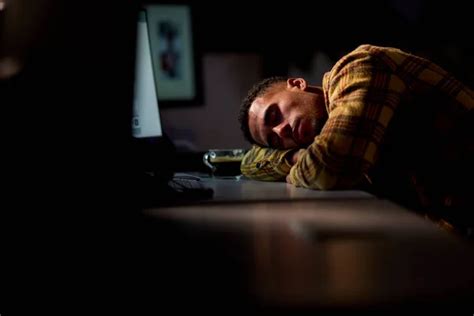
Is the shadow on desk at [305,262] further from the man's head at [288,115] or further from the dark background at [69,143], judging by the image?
the man's head at [288,115]

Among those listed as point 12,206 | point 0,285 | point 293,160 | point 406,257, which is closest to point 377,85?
point 293,160

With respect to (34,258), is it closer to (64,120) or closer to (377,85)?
(64,120)

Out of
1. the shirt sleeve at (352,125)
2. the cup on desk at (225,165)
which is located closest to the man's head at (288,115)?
the cup on desk at (225,165)

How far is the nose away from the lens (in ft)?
4.60

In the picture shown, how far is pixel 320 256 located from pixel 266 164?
86 centimetres

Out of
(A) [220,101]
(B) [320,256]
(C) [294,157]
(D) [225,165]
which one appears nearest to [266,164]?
(C) [294,157]

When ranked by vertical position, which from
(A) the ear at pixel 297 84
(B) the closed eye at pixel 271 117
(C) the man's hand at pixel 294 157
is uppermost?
(A) the ear at pixel 297 84

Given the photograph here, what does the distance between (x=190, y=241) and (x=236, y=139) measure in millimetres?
1490

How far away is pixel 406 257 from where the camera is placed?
545 mm

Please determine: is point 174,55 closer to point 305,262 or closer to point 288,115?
point 288,115

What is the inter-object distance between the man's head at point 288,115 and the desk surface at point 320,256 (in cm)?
53

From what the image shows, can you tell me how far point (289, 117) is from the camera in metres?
1.41

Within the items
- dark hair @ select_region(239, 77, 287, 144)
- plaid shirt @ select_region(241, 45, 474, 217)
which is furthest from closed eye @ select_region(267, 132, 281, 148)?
plaid shirt @ select_region(241, 45, 474, 217)

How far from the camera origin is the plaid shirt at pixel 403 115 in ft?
3.61
